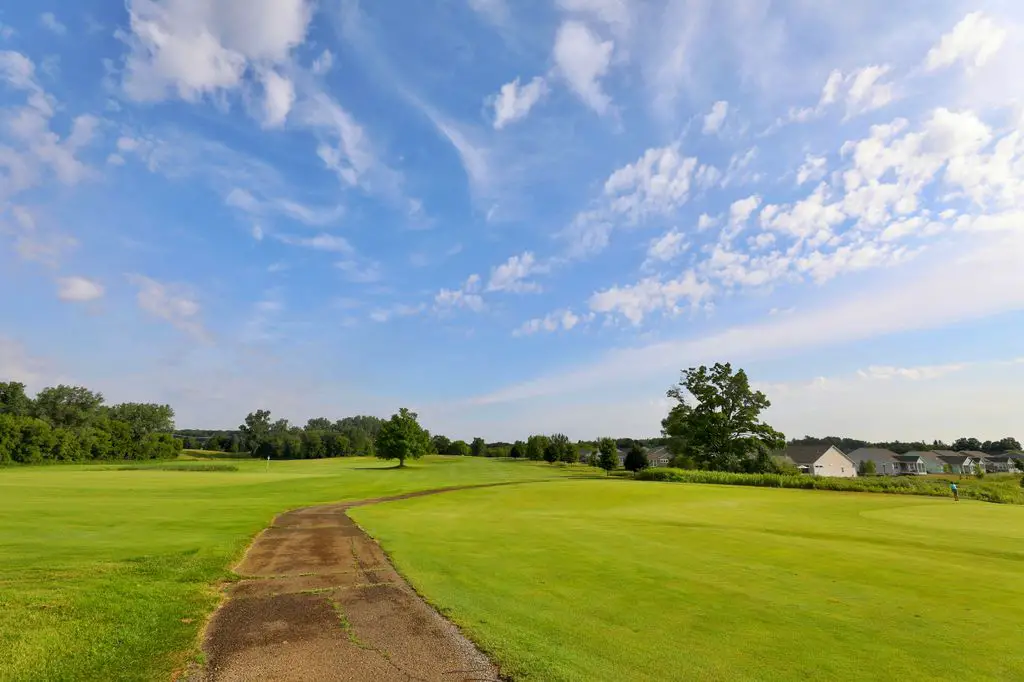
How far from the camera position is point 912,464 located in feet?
411

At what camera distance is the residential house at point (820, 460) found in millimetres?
93625

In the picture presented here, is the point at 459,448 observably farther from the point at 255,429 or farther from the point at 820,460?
the point at 820,460

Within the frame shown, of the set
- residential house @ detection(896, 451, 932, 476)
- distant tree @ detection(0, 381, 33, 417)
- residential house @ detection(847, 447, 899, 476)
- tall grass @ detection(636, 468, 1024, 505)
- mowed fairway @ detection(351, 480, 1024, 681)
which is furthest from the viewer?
residential house @ detection(896, 451, 932, 476)

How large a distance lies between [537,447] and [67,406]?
4582 inches

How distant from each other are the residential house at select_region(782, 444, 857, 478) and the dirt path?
99.3 meters

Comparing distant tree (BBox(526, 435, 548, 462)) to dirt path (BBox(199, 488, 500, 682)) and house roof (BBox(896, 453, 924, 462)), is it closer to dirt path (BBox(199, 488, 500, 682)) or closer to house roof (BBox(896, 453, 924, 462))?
house roof (BBox(896, 453, 924, 462))

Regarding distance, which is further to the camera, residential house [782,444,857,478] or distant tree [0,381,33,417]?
distant tree [0,381,33,417]

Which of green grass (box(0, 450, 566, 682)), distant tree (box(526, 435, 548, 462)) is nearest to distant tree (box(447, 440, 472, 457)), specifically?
distant tree (box(526, 435, 548, 462))

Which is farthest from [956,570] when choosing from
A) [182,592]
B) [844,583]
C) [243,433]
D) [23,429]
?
[243,433]

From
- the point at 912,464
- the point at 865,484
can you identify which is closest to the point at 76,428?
the point at 865,484

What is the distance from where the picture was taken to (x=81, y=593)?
10188 millimetres

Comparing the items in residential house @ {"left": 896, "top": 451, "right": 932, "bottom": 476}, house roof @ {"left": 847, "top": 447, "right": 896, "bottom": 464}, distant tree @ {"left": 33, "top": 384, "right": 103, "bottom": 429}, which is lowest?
residential house @ {"left": 896, "top": 451, "right": 932, "bottom": 476}

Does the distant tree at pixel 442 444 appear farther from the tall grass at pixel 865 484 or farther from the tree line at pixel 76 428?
the tall grass at pixel 865 484

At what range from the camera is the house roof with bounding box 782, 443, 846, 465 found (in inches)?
3734
